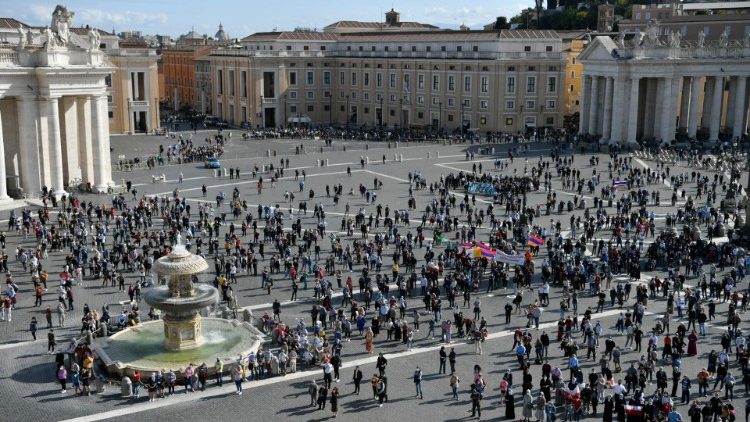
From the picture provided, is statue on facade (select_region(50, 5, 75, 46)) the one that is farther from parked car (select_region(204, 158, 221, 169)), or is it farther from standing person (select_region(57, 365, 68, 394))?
standing person (select_region(57, 365, 68, 394))

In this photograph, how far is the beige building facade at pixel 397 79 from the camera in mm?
87188

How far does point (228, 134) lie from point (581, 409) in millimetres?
72294

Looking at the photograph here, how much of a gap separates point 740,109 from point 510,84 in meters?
22.8

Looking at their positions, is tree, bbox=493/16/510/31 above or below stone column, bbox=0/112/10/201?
above

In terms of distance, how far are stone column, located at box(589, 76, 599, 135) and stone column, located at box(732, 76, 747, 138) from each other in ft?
42.1

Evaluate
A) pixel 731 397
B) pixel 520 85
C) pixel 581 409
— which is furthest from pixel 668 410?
pixel 520 85

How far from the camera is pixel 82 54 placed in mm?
52219

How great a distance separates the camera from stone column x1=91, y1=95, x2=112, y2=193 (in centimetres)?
5431

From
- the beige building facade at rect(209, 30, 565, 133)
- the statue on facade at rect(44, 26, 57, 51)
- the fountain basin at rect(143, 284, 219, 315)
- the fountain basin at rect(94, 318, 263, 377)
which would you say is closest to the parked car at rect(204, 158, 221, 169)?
the statue on facade at rect(44, 26, 57, 51)

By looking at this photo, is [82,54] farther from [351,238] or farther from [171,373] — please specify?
[171,373]

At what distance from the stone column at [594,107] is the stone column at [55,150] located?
51.0 m

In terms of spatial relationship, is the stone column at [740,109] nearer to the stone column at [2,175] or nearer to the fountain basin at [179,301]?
the stone column at [2,175]

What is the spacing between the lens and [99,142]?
54.6 m

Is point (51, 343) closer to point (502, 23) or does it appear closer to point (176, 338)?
point (176, 338)
